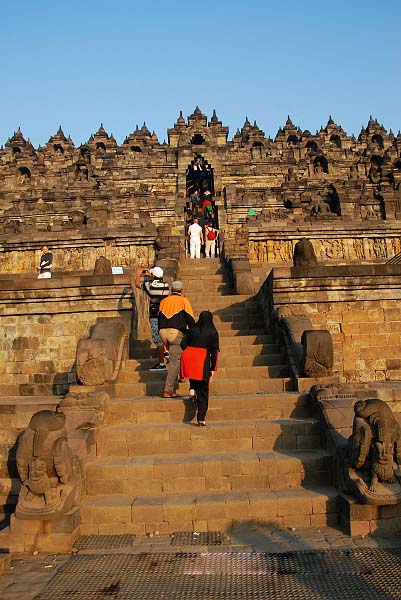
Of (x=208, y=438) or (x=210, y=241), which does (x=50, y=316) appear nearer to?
(x=208, y=438)

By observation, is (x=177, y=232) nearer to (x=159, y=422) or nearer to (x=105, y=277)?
(x=105, y=277)

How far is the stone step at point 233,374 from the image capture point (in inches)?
365

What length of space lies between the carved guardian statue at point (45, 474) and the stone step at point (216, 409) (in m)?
1.85

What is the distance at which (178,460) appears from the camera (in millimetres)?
6496

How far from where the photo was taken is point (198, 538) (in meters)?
5.47

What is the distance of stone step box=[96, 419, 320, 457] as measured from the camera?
22.7 ft

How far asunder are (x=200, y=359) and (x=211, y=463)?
1409mm

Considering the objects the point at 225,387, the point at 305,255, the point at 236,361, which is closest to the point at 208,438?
the point at 225,387

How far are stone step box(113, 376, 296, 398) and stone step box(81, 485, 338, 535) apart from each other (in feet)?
9.54

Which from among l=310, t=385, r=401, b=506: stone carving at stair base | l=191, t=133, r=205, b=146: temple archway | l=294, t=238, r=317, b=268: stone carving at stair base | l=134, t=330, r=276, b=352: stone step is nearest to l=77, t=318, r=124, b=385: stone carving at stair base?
l=134, t=330, r=276, b=352: stone step

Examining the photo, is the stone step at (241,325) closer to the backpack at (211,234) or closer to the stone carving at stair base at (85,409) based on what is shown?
the stone carving at stair base at (85,409)

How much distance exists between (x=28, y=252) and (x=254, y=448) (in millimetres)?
16596

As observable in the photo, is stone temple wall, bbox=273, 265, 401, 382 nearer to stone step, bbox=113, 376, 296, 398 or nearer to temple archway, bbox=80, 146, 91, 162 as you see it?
stone step, bbox=113, 376, 296, 398

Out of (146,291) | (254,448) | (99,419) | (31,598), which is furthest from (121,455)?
(146,291)
